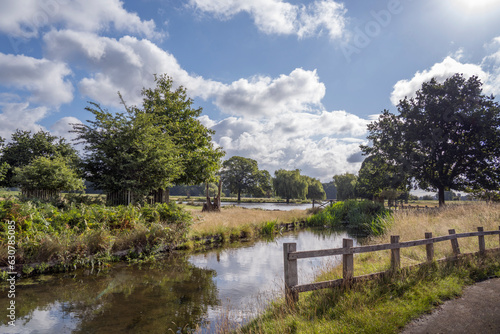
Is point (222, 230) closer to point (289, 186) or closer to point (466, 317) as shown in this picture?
point (466, 317)

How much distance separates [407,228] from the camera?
1269 centimetres

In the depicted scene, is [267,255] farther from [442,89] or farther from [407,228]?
[442,89]

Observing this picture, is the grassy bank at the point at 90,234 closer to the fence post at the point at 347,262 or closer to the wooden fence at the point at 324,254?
the wooden fence at the point at 324,254

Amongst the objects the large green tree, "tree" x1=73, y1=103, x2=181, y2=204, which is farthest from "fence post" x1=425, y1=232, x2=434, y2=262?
the large green tree

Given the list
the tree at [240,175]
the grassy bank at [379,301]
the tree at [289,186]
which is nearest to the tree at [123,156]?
the grassy bank at [379,301]

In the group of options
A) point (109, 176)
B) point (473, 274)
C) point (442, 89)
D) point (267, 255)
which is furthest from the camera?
point (442, 89)

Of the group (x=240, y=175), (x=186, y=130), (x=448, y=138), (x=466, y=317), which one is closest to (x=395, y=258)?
(x=466, y=317)

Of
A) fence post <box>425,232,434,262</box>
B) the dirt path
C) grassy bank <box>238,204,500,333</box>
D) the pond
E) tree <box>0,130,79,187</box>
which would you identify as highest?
tree <box>0,130,79,187</box>

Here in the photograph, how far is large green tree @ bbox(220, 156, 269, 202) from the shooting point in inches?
3036

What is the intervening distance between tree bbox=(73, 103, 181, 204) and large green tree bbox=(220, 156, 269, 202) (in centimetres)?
6081

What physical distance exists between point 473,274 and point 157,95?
23.9 m

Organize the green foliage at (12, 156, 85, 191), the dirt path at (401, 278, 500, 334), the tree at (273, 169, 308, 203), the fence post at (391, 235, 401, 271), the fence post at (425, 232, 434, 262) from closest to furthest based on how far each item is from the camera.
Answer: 1. the dirt path at (401, 278, 500, 334)
2. the fence post at (391, 235, 401, 271)
3. the fence post at (425, 232, 434, 262)
4. the green foliage at (12, 156, 85, 191)
5. the tree at (273, 169, 308, 203)

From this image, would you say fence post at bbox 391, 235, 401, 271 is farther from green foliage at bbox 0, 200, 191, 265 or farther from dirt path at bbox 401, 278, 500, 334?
green foliage at bbox 0, 200, 191, 265

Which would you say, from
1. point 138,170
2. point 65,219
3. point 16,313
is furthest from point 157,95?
point 16,313
